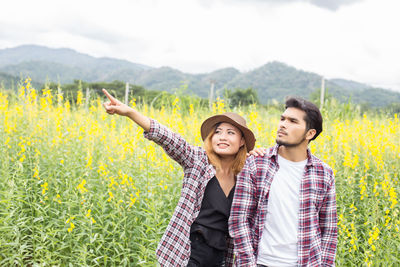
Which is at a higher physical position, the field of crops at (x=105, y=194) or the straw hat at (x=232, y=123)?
the straw hat at (x=232, y=123)

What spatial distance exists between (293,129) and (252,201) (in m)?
0.46

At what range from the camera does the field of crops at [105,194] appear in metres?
3.01

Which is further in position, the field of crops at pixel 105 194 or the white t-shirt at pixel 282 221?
the field of crops at pixel 105 194

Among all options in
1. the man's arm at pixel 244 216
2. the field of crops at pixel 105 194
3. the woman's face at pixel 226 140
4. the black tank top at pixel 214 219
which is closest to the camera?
the man's arm at pixel 244 216

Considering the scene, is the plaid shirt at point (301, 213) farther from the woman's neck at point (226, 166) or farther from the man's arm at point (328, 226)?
the woman's neck at point (226, 166)

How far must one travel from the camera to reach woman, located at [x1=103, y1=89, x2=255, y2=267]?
Result: 190cm

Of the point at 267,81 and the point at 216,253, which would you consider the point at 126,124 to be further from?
the point at 267,81

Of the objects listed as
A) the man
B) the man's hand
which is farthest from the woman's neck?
the man's hand

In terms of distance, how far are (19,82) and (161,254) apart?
354 centimetres

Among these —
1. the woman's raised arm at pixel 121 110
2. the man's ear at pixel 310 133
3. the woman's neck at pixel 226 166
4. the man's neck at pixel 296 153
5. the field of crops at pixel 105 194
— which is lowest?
the field of crops at pixel 105 194

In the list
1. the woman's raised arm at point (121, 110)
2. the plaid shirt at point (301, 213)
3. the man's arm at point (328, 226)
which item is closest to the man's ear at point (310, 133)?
the plaid shirt at point (301, 213)

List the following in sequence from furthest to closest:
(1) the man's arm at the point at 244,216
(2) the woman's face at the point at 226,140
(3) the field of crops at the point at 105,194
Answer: (3) the field of crops at the point at 105,194 < (2) the woman's face at the point at 226,140 < (1) the man's arm at the point at 244,216

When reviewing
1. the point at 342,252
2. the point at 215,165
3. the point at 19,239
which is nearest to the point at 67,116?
the point at 19,239

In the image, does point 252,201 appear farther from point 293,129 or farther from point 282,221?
point 293,129
